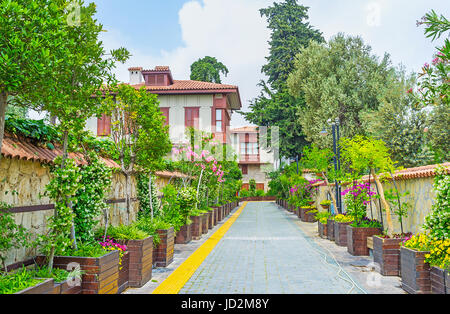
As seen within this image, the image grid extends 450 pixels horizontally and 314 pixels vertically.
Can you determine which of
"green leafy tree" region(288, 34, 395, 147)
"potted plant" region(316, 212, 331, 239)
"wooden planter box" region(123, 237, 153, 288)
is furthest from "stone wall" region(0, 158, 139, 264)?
"green leafy tree" region(288, 34, 395, 147)

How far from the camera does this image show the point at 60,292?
3959 millimetres

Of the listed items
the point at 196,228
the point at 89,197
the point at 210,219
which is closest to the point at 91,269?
the point at 89,197

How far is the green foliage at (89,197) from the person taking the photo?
5.55m

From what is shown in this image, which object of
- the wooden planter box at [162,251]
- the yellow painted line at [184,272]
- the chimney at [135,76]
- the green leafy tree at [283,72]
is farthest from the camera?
the green leafy tree at [283,72]

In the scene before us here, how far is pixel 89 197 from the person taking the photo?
18.4 ft

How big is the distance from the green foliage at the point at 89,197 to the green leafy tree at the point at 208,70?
3975 centimetres

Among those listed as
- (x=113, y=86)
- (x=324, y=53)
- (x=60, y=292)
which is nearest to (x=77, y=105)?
(x=113, y=86)

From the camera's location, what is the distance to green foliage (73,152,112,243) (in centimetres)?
555

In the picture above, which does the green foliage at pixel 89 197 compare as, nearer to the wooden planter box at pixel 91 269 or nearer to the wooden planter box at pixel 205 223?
the wooden planter box at pixel 91 269

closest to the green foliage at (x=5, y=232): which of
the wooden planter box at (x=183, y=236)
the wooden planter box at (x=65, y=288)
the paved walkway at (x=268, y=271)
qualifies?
the wooden planter box at (x=65, y=288)

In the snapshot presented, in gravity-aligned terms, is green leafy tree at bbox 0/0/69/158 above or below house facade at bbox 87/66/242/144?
below

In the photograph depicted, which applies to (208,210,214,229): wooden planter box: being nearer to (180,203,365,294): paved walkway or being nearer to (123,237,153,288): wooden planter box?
(180,203,365,294): paved walkway

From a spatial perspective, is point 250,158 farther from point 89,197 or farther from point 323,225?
point 89,197

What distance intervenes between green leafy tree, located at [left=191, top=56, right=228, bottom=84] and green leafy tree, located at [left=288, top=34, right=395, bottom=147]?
18480 mm
